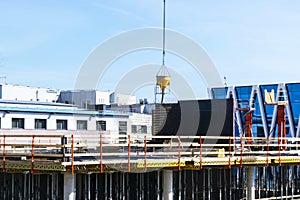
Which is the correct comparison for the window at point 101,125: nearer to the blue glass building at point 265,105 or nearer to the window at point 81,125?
the window at point 81,125

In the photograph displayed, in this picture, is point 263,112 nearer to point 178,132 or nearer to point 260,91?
point 260,91

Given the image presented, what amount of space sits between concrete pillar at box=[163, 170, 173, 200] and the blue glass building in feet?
109

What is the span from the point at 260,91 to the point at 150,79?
28653 mm

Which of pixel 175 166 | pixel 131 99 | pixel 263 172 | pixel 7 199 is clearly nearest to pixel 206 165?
pixel 175 166

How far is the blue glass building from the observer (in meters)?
57.9

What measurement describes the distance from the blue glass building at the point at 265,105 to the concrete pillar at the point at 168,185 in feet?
109

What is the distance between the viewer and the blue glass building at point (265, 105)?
190 feet

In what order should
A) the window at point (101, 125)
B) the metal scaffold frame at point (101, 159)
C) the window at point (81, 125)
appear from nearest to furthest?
the metal scaffold frame at point (101, 159), the window at point (81, 125), the window at point (101, 125)

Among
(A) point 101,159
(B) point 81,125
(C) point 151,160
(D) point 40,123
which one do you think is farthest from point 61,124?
(A) point 101,159

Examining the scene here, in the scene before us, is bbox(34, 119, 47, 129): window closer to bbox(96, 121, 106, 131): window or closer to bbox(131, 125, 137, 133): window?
bbox(96, 121, 106, 131): window

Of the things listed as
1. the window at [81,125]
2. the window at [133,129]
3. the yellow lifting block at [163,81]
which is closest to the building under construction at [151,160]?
the window at [81,125]

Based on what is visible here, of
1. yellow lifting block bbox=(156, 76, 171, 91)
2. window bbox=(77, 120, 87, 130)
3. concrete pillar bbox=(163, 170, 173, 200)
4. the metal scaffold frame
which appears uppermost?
yellow lifting block bbox=(156, 76, 171, 91)

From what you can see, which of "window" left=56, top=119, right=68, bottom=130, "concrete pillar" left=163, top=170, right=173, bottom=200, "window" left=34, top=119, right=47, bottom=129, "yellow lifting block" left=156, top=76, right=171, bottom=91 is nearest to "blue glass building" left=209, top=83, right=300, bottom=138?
"window" left=56, top=119, right=68, bottom=130

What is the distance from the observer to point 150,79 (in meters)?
36.4
